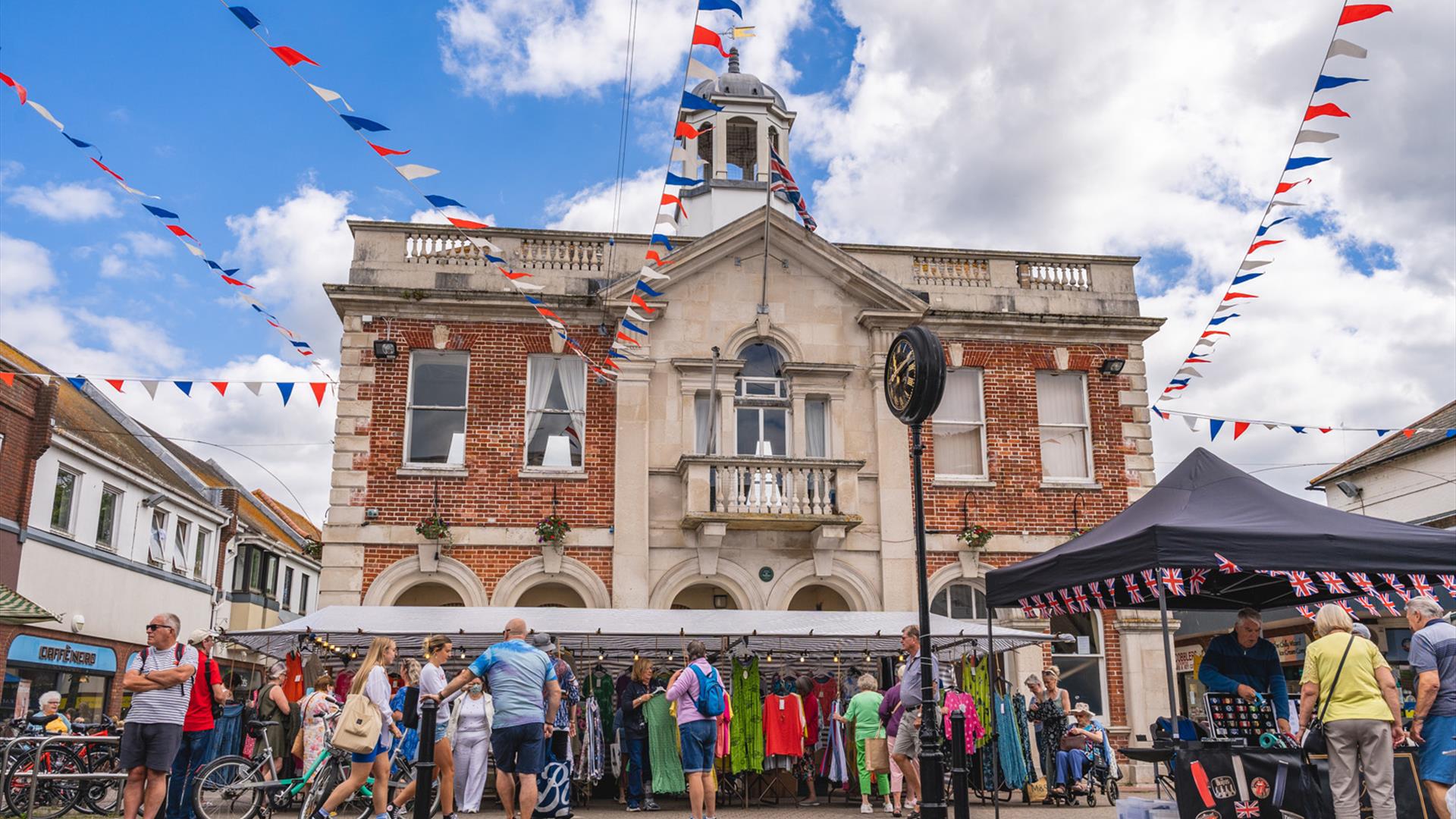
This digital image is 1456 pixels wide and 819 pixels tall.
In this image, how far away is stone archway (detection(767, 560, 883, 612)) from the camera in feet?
56.9

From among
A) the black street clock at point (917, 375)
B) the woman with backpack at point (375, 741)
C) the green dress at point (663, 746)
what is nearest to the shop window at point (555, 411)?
the green dress at point (663, 746)

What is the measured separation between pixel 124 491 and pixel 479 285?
43.5 feet

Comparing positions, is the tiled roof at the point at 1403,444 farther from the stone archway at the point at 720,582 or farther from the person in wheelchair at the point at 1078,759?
the stone archway at the point at 720,582

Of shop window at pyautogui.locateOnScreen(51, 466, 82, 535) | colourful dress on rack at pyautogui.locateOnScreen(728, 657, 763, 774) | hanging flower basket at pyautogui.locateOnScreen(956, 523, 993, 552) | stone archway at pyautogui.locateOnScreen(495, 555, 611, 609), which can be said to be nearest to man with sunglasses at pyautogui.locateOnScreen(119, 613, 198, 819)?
colourful dress on rack at pyautogui.locateOnScreen(728, 657, 763, 774)

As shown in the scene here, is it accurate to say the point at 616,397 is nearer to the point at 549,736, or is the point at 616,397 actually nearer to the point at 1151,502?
the point at 549,736

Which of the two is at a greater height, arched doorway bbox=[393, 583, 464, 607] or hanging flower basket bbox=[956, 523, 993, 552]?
hanging flower basket bbox=[956, 523, 993, 552]

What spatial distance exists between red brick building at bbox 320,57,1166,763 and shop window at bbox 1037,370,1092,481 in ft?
0.12

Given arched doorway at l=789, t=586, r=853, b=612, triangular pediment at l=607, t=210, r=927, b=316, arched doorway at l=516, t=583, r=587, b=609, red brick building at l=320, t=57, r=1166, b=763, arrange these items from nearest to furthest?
red brick building at l=320, t=57, r=1166, b=763 < triangular pediment at l=607, t=210, r=927, b=316 < arched doorway at l=516, t=583, r=587, b=609 < arched doorway at l=789, t=586, r=853, b=612

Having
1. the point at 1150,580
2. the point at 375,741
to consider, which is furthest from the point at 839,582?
the point at 375,741

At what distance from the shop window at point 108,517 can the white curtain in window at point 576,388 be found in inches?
522

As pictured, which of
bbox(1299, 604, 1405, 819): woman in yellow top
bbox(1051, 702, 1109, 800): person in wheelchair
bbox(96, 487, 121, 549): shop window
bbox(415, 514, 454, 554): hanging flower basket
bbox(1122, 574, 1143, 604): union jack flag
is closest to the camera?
bbox(1299, 604, 1405, 819): woman in yellow top

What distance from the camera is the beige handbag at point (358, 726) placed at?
30.4 ft

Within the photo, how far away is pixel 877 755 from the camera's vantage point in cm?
1227

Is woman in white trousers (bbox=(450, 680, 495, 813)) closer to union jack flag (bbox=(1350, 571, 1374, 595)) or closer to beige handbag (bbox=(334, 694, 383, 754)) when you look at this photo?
beige handbag (bbox=(334, 694, 383, 754))
